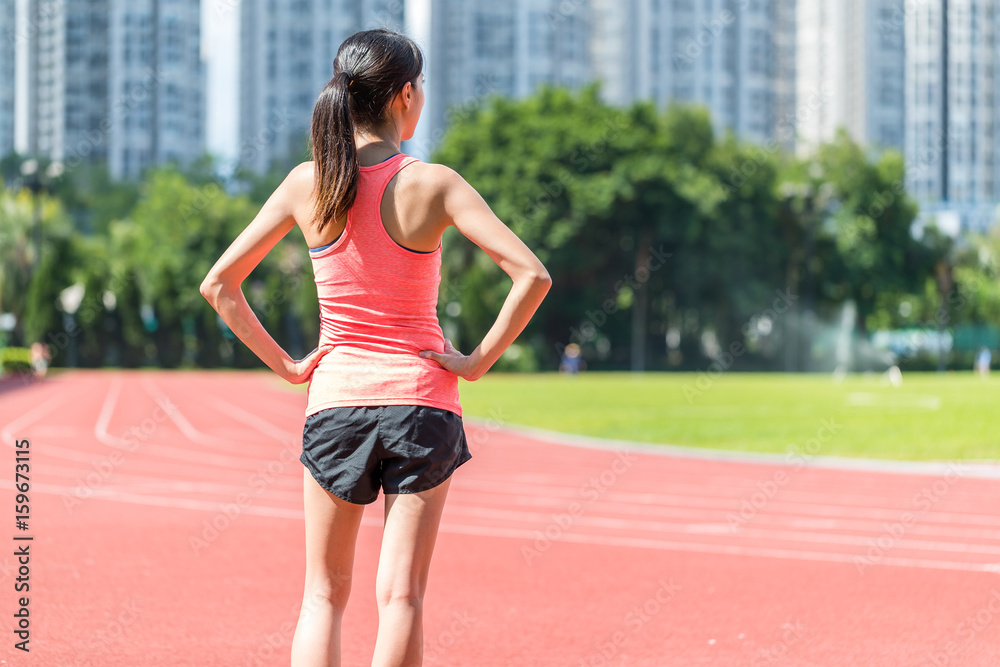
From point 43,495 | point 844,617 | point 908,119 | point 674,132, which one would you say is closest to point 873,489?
point 844,617

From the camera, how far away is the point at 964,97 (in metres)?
111

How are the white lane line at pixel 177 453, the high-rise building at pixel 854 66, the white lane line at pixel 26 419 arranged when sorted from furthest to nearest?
the high-rise building at pixel 854 66 < the white lane line at pixel 26 419 < the white lane line at pixel 177 453

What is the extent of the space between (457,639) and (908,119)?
125 metres

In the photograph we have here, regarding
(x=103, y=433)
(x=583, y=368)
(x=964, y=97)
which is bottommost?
(x=583, y=368)

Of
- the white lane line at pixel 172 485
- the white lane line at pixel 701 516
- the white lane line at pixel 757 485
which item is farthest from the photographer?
the white lane line at pixel 757 485

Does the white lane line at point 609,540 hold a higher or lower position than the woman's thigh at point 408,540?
lower

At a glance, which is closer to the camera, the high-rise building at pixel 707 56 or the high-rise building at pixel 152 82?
the high-rise building at pixel 152 82

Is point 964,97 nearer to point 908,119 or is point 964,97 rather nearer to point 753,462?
point 908,119

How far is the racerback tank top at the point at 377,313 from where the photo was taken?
2.37 metres

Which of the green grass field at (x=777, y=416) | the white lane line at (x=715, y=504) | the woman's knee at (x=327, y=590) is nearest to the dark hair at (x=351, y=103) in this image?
the woman's knee at (x=327, y=590)

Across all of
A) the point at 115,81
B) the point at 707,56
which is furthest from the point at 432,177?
the point at 115,81

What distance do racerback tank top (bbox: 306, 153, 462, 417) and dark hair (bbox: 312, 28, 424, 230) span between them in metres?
0.05

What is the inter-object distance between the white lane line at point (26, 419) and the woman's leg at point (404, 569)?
12.6 metres

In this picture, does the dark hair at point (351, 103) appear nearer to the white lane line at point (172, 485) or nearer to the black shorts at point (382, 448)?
the black shorts at point (382, 448)
